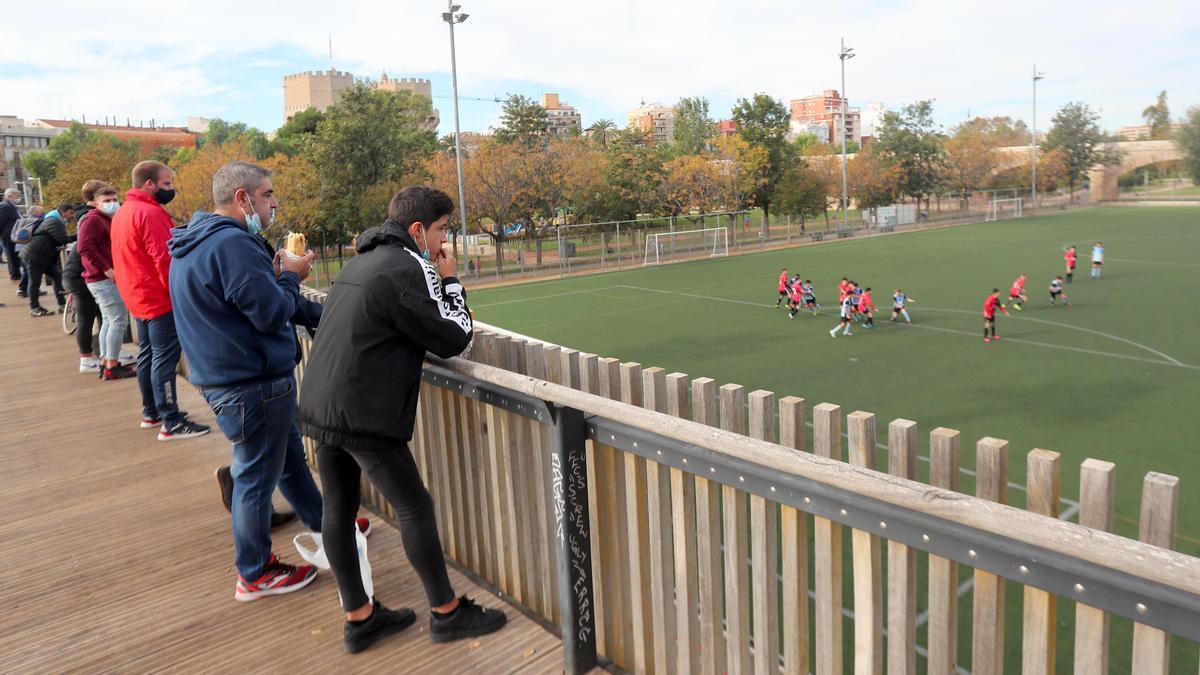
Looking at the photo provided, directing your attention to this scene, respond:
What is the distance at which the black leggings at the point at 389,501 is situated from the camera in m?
3.16

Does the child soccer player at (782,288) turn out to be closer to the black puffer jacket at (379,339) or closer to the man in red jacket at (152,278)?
the man in red jacket at (152,278)

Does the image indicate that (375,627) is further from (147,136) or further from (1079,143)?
(147,136)

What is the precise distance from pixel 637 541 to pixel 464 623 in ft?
3.04

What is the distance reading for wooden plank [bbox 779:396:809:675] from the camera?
240 centimetres

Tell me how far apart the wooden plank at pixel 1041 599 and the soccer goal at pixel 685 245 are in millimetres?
43228

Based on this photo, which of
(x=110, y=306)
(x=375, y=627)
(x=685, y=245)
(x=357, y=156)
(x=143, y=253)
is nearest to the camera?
(x=375, y=627)

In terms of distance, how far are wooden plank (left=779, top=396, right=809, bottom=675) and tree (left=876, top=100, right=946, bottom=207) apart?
76.5 m

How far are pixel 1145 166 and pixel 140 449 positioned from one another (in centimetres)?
12623

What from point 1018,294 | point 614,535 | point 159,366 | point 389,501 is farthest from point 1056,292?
point 389,501

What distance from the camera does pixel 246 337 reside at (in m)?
3.72

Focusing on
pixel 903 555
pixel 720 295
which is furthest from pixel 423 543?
pixel 720 295

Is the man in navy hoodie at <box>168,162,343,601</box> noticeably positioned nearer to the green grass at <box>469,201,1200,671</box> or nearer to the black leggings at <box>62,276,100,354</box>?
the green grass at <box>469,201,1200,671</box>

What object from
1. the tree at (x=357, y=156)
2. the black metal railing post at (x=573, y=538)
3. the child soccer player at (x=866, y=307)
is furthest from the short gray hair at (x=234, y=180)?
the tree at (x=357, y=156)

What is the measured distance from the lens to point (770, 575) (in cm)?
258
